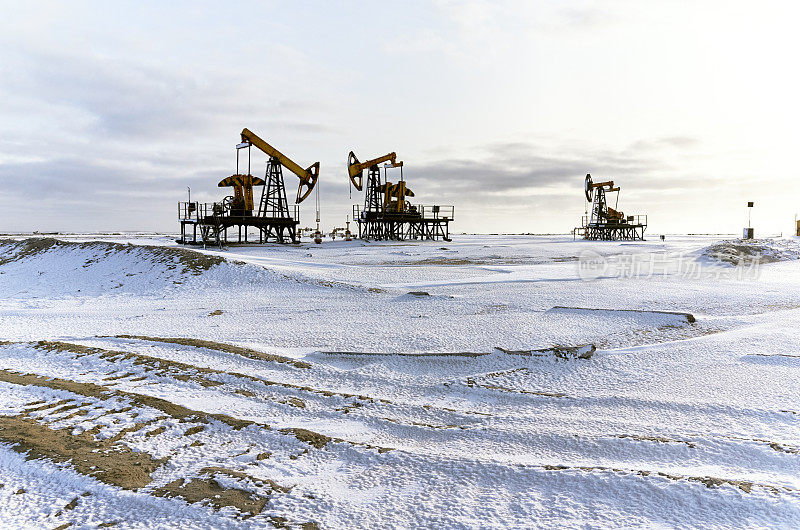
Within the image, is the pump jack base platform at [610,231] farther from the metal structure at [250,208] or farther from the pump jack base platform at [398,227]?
the metal structure at [250,208]

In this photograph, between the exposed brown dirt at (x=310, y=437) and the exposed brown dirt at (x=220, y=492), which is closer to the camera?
the exposed brown dirt at (x=220, y=492)

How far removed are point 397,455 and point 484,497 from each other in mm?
738

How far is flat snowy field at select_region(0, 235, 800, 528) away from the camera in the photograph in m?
2.93

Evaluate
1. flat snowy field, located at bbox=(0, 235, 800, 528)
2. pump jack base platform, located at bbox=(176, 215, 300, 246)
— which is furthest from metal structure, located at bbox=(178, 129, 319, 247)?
flat snowy field, located at bbox=(0, 235, 800, 528)

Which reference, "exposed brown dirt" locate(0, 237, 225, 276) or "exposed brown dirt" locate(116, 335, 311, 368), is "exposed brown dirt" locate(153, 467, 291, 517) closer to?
"exposed brown dirt" locate(116, 335, 311, 368)

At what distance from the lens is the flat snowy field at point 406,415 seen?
9.60 ft


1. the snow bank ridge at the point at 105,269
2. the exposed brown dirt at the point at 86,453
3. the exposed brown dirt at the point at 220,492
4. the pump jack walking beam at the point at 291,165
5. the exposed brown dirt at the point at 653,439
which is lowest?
the exposed brown dirt at the point at 220,492

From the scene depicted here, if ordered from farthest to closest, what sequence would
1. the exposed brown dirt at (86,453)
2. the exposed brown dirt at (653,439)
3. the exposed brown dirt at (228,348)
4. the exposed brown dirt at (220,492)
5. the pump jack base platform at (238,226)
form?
1. the pump jack base platform at (238,226)
2. the exposed brown dirt at (228,348)
3. the exposed brown dirt at (653,439)
4. the exposed brown dirt at (86,453)
5. the exposed brown dirt at (220,492)

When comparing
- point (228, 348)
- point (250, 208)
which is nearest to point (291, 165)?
point (250, 208)

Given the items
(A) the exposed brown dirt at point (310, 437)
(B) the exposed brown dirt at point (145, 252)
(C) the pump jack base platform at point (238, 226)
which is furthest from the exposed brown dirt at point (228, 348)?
(C) the pump jack base platform at point (238, 226)

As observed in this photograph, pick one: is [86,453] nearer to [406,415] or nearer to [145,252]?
[406,415]

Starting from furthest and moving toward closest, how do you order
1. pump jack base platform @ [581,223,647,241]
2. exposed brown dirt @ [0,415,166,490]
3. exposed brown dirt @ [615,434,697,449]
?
1. pump jack base platform @ [581,223,647,241]
2. exposed brown dirt @ [615,434,697,449]
3. exposed brown dirt @ [0,415,166,490]

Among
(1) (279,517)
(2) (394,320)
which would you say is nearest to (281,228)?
(2) (394,320)

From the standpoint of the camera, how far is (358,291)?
1120 cm
